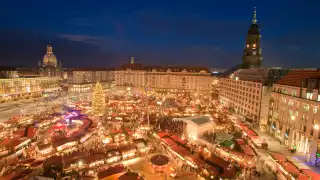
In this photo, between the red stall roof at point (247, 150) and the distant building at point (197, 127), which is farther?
the distant building at point (197, 127)

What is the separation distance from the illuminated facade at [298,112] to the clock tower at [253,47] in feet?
110

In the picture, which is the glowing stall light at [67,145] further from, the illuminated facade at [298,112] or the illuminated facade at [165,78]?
the illuminated facade at [165,78]

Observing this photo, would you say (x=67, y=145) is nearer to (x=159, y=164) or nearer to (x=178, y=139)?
(x=159, y=164)

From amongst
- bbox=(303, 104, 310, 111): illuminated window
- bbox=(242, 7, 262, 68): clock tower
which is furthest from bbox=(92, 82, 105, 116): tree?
bbox=(242, 7, 262, 68): clock tower

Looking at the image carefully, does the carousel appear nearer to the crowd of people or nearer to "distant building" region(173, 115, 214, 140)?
"distant building" region(173, 115, 214, 140)

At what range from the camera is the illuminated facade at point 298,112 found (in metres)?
28.5

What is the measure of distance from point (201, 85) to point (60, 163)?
71.6 m

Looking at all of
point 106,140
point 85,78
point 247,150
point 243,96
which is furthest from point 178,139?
point 85,78

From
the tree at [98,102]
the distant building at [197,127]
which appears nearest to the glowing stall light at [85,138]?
the tree at [98,102]

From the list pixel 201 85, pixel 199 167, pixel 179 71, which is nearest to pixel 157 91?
pixel 179 71

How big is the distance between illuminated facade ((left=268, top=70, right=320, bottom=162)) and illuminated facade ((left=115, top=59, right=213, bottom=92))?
4792cm

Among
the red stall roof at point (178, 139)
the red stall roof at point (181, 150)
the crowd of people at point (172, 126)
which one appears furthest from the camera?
the crowd of people at point (172, 126)

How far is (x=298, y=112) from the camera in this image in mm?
32062

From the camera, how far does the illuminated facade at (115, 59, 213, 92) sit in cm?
8831
